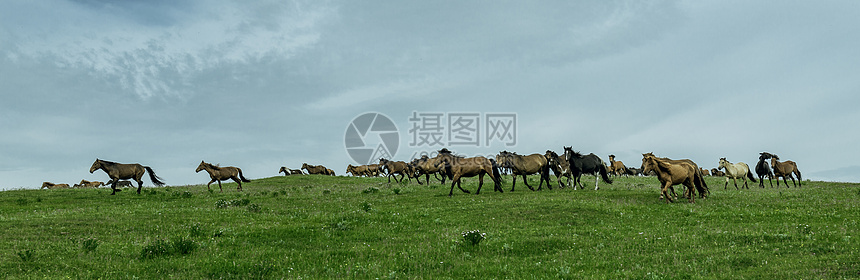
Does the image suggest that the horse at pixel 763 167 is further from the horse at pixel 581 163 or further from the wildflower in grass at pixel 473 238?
the wildflower in grass at pixel 473 238

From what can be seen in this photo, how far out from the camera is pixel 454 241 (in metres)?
14.7

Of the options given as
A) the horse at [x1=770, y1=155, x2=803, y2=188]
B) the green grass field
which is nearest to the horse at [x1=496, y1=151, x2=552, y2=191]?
the green grass field

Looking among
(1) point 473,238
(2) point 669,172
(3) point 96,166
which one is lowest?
(1) point 473,238

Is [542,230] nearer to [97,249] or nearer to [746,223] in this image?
[746,223]

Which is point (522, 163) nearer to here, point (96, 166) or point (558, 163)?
point (558, 163)

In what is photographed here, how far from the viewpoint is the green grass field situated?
11680 mm

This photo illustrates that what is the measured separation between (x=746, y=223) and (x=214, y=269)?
17.2 metres

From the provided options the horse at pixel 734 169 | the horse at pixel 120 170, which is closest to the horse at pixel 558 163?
the horse at pixel 734 169

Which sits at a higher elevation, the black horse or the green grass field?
the black horse

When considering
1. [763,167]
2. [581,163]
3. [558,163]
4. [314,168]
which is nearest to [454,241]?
[558,163]

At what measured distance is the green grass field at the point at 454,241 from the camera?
38.3ft

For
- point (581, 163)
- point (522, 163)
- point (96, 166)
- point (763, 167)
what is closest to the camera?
point (522, 163)

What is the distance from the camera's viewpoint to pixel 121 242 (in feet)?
51.4

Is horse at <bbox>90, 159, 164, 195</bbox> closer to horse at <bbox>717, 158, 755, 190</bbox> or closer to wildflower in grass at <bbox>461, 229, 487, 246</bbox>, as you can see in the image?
wildflower in grass at <bbox>461, 229, 487, 246</bbox>
